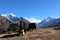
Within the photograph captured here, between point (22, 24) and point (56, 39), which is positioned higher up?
point (22, 24)

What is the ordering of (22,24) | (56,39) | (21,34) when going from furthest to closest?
(22,24) < (21,34) < (56,39)

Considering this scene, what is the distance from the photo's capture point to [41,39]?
3291cm

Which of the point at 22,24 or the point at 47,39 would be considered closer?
the point at 47,39

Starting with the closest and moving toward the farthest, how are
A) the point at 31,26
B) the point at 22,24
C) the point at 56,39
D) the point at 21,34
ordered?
the point at 56,39, the point at 21,34, the point at 22,24, the point at 31,26

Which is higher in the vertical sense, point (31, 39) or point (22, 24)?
point (22, 24)

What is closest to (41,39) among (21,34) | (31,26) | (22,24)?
(21,34)

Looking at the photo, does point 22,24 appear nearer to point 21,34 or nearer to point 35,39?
point 21,34

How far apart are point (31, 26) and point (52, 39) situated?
80.0 ft

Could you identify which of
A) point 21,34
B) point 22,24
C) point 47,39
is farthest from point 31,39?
point 22,24

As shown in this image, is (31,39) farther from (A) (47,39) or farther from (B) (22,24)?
(B) (22,24)

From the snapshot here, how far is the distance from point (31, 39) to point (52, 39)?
458cm

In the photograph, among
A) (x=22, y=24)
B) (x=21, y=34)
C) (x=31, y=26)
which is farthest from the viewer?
(x=31, y=26)

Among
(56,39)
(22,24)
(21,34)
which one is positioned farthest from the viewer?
(22,24)

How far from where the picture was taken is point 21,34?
41.8 m
